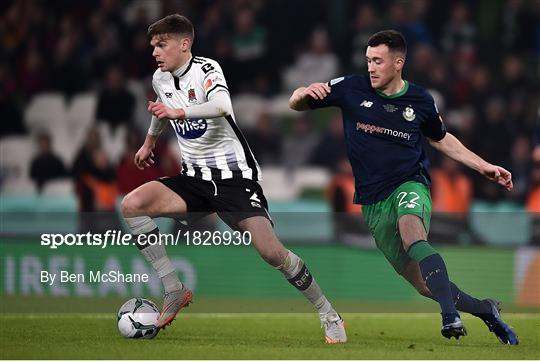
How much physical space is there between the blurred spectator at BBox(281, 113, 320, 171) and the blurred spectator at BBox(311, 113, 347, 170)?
139 mm

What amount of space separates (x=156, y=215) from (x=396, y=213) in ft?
5.09

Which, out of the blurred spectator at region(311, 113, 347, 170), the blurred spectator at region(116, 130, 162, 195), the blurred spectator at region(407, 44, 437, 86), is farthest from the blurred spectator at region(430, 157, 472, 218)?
the blurred spectator at region(116, 130, 162, 195)

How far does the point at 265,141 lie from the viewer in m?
14.5

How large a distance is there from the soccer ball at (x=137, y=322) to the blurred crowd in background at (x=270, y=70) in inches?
227

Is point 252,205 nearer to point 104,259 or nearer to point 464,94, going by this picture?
point 104,259

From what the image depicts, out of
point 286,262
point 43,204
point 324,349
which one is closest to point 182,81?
point 286,262

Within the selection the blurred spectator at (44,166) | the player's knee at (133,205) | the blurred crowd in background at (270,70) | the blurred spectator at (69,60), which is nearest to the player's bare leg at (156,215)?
the player's knee at (133,205)

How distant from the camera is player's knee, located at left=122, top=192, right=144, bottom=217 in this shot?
7832mm

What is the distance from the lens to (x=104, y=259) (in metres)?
10.8

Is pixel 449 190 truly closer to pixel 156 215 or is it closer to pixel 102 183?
pixel 102 183

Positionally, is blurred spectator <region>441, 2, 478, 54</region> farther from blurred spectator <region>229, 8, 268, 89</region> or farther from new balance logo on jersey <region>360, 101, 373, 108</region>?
new balance logo on jersey <region>360, 101, 373, 108</region>

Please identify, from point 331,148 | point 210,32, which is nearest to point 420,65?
point 331,148

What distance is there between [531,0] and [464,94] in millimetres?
1786

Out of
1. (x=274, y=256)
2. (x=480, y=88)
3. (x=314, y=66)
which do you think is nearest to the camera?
(x=274, y=256)
